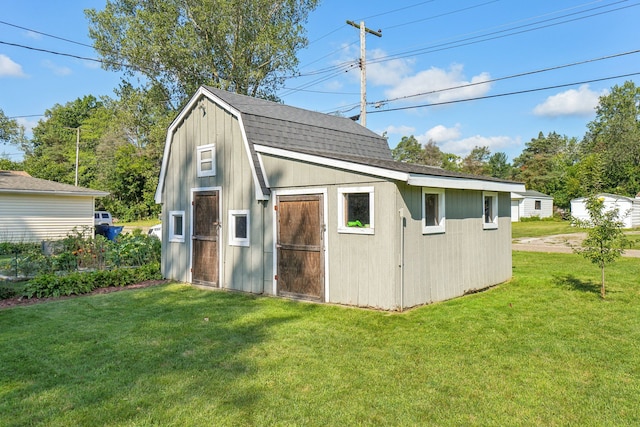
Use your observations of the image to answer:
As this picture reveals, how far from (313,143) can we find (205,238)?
10.3 feet

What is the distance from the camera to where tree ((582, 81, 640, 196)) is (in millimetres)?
34875

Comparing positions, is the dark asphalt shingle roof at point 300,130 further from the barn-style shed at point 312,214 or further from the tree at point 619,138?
the tree at point 619,138

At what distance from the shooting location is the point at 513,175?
43594mm

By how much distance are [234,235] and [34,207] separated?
1380 centimetres

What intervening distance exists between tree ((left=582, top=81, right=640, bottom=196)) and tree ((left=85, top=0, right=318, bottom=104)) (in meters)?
27.9

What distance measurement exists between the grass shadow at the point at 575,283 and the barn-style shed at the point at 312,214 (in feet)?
3.64

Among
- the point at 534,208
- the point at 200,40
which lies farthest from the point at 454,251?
the point at 534,208

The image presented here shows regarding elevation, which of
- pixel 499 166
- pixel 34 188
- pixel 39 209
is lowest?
pixel 39 209

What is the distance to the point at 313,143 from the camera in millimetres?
8922

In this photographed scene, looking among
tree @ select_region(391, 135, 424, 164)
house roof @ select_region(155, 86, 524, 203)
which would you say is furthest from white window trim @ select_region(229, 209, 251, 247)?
tree @ select_region(391, 135, 424, 164)

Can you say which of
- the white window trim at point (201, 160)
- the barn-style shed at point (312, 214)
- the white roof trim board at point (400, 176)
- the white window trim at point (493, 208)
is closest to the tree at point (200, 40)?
the barn-style shed at point (312, 214)

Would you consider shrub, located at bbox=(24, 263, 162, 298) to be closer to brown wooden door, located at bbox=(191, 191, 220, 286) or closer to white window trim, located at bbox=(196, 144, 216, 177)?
brown wooden door, located at bbox=(191, 191, 220, 286)

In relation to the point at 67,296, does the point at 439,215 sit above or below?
above

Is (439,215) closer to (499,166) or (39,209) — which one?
(39,209)
